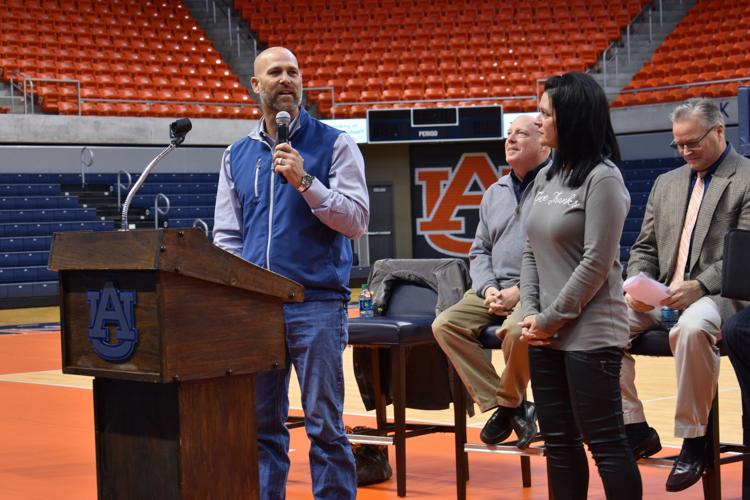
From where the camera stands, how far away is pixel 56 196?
17.2 metres

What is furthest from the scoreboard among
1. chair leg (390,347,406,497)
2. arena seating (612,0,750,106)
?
chair leg (390,347,406,497)

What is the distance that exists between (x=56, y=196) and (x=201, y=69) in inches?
180

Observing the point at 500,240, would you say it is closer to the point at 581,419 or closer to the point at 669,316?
the point at 669,316

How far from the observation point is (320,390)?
3498 mm

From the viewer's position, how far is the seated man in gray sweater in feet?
15.1

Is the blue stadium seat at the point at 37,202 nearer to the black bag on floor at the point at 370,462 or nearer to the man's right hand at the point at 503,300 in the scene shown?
the black bag on floor at the point at 370,462

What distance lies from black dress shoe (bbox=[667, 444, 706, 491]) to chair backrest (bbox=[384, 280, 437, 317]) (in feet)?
4.85

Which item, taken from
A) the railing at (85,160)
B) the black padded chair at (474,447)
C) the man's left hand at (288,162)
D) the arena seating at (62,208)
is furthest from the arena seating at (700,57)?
the man's left hand at (288,162)

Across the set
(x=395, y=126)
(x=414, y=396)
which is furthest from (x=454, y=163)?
(x=414, y=396)

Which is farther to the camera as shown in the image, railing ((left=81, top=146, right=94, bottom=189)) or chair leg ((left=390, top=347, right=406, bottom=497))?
railing ((left=81, top=146, right=94, bottom=189))

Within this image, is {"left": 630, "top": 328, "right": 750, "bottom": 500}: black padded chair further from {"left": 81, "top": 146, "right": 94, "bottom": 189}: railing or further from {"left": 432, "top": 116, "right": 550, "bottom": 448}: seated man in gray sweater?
{"left": 81, "top": 146, "right": 94, "bottom": 189}: railing

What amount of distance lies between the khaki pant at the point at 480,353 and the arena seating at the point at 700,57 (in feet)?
45.2

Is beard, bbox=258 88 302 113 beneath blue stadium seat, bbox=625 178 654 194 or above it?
beneath

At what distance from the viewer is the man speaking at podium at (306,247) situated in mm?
3486
